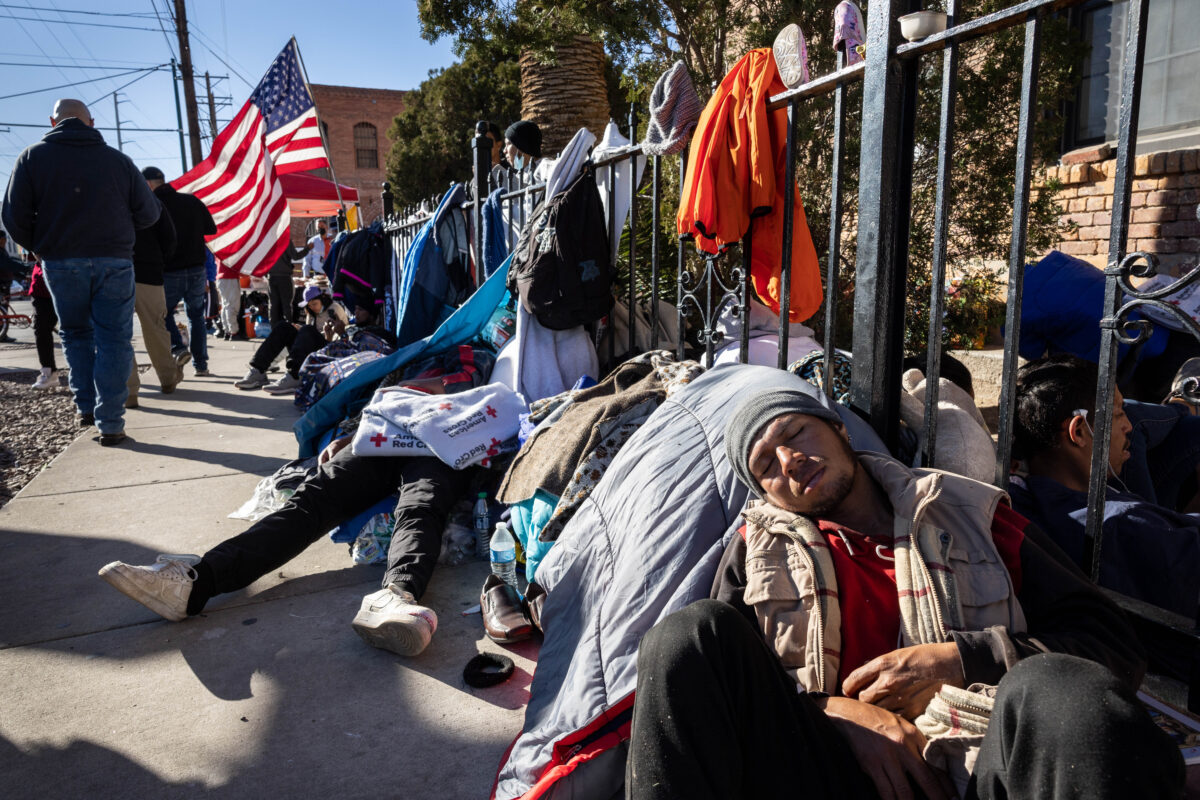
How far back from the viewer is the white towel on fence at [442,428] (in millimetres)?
3531

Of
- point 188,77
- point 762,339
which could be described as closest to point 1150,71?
point 762,339

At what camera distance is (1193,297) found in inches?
125

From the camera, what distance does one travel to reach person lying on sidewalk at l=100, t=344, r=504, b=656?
105 inches

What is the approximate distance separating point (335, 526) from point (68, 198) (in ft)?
12.4

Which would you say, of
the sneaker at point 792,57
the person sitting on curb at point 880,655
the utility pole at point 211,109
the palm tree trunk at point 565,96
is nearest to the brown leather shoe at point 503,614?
the person sitting on curb at point 880,655

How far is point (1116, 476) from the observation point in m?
2.39

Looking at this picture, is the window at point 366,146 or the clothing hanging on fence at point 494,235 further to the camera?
the window at point 366,146

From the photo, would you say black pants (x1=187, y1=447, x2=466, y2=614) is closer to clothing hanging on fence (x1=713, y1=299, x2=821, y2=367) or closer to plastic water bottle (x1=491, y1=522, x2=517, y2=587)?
plastic water bottle (x1=491, y1=522, x2=517, y2=587)

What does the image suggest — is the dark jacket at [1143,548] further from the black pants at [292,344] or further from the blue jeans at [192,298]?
the blue jeans at [192,298]

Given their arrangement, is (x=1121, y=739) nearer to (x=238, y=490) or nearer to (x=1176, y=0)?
(x=238, y=490)

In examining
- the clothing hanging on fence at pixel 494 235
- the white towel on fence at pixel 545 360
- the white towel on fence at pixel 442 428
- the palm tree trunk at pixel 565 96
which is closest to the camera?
the white towel on fence at pixel 442 428

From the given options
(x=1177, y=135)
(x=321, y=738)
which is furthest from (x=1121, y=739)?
(x=1177, y=135)

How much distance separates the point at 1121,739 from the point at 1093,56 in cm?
692

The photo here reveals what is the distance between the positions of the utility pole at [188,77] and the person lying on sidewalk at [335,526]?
1660 centimetres
